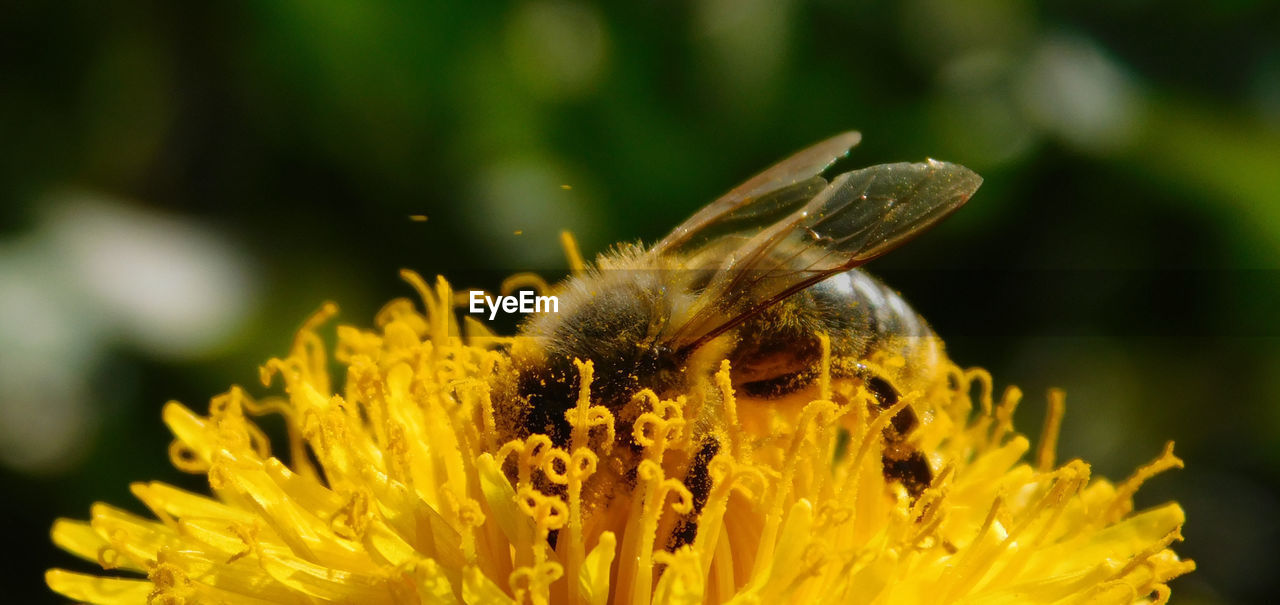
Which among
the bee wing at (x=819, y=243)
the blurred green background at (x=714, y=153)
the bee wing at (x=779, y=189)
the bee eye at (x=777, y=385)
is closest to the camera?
the bee wing at (x=819, y=243)

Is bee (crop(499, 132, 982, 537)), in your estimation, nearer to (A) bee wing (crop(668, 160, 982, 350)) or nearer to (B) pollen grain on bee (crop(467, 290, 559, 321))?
(A) bee wing (crop(668, 160, 982, 350))

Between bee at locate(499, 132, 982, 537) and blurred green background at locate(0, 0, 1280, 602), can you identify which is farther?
blurred green background at locate(0, 0, 1280, 602)

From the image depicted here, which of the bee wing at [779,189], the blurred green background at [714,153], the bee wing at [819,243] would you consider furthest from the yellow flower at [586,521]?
the blurred green background at [714,153]

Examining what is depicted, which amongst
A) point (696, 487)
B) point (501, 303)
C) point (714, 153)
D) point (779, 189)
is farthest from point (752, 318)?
point (714, 153)

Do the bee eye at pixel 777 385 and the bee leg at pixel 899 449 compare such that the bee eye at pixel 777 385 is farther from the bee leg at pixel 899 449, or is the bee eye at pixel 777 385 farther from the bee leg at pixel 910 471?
the bee leg at pixel 910 471

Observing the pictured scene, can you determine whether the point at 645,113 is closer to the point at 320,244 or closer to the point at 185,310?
the point at 320,244

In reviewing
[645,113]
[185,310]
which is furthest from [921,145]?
[185,310]

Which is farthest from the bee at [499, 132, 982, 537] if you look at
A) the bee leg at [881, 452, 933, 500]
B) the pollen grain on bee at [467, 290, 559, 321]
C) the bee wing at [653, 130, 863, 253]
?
the pollen grain on bee at [467, 290, 559, 321]
